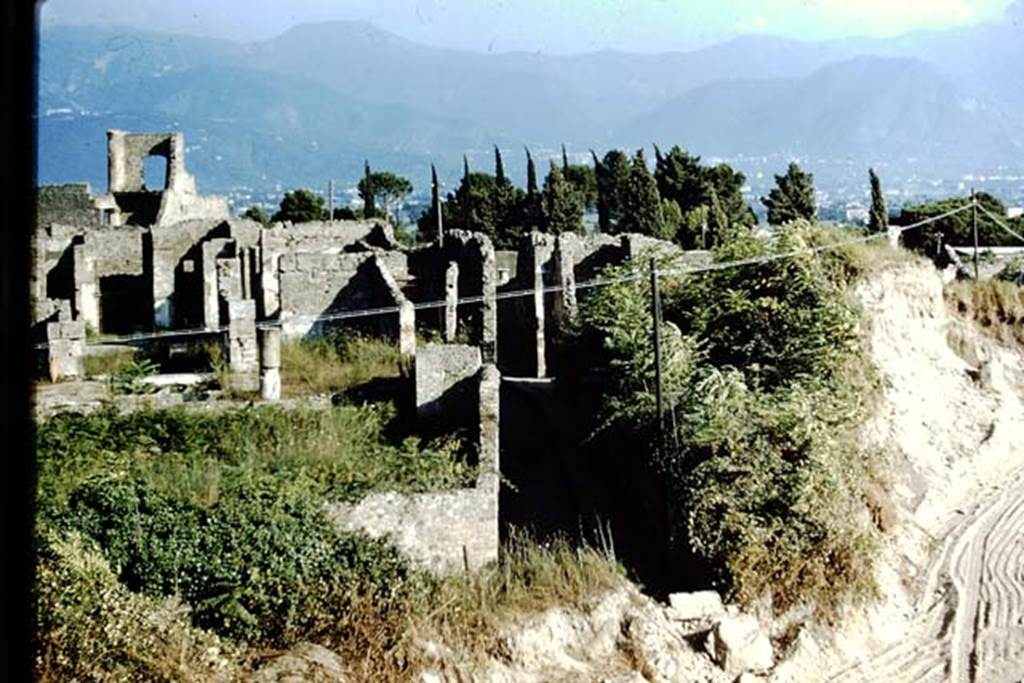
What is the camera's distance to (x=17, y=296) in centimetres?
531

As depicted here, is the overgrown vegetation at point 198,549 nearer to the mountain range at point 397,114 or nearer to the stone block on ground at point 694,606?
the stone block on ground at point 694,606

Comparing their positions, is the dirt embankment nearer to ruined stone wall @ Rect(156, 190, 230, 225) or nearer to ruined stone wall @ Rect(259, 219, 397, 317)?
ruined stone wall @ Rect(259, 219, 397, 317)

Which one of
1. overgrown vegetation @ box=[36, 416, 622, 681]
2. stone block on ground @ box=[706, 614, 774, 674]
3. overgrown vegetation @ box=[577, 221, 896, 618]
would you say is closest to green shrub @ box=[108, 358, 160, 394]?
overgrown vegetation @ box=[36, 416, 622, 681]

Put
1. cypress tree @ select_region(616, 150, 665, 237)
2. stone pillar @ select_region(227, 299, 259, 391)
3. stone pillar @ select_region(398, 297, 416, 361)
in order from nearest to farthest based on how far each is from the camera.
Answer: stone pillar @ select_region(227, 299, 259, 391) → stone pillar @ select_region(398, 297, 416, 361) → cypress tree @ select_region(616, 150, 665, 237)

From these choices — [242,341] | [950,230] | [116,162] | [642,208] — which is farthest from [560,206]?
[242,341]

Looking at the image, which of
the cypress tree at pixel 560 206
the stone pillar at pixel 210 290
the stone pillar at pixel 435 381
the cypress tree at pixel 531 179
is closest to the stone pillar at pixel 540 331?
the stone pillar at pixel 435 381

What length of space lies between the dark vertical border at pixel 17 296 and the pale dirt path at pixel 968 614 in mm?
7997

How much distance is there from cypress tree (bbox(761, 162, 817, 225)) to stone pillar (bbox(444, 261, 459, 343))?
943 inches

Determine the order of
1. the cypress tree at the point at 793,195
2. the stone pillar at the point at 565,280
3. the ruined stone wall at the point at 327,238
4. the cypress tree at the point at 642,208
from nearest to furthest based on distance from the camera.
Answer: the stone pillar at the point at 565,280 → the ruined stone wall at the point at 327,238 → the cypress tree at the point at 642,208 → the cypress tree at the point at 793,195

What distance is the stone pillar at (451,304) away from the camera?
62.8 ft

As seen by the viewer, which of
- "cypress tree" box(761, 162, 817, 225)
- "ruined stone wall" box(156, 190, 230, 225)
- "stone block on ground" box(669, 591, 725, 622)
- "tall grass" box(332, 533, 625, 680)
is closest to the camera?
"tall grass" box(332, 533, 625, 680)

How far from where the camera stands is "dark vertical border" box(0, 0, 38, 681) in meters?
4.69

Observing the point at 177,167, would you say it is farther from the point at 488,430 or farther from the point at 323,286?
the point at 488,430

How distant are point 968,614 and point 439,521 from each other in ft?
19.9
